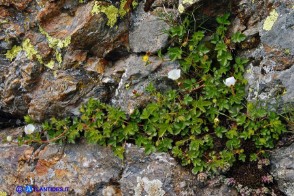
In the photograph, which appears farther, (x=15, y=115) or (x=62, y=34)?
(x=15, y=115)

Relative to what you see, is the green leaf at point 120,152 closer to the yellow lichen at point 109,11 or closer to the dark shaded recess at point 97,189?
the dark shaded recess at point 97,189

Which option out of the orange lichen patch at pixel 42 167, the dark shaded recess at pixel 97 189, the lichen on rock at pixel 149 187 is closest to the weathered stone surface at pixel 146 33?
the lichen on rock at pixel 149 187

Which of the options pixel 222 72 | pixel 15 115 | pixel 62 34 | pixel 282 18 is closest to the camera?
pixel 282 18

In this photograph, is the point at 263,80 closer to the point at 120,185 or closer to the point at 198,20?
the point at 198,20

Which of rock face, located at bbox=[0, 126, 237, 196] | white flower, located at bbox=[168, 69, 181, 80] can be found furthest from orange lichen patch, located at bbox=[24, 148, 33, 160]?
→ white flower, located at bbox=[168, 69, 181, 80]

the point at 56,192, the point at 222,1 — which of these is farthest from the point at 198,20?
the point at 56,192

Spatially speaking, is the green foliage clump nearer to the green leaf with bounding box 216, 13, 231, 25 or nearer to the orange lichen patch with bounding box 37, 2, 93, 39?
the green leaf with bounding box 216, 13, 231, 25

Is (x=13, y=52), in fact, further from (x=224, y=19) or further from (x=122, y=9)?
(x=224, y=19)

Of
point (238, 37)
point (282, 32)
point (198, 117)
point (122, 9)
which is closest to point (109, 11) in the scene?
point (122, 9)
